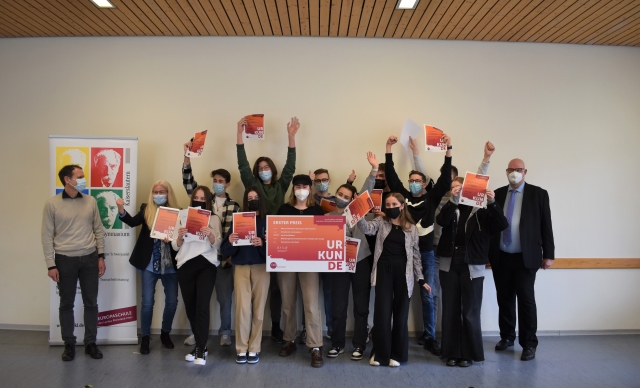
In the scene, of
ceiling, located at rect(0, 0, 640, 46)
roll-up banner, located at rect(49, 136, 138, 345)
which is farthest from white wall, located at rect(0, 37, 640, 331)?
roll-up banner, located at rect(49, 136, 138, 345)

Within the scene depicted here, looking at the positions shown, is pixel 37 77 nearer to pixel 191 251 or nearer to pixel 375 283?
pixel 191 251

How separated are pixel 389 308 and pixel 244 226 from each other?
4.71 feet

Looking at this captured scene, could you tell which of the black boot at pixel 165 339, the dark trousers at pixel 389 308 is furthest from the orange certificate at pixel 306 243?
the black boot at pixel 165 339

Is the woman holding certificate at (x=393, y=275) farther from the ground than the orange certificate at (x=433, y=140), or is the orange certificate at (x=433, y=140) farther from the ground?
the orange certificate at (x=433, y=140)

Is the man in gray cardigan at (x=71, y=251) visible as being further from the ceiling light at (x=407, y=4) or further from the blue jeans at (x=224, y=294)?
the ceiling light at (x=407, y=4)

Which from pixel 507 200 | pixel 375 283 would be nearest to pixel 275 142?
pixel 375 283

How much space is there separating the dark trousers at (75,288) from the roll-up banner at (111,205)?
0.80 feet

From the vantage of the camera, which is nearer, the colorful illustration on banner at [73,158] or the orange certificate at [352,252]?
the orange certificate at [352,252]

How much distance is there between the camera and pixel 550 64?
5012 mm

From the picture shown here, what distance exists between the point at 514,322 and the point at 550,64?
9.44 feet

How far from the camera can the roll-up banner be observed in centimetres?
439

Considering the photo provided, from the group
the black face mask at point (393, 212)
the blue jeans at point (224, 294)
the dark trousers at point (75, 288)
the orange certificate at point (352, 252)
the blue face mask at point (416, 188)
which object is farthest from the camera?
the blue jeans at point (224, 294)

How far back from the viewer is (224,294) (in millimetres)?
4473

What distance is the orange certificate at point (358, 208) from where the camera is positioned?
12.2 feet
